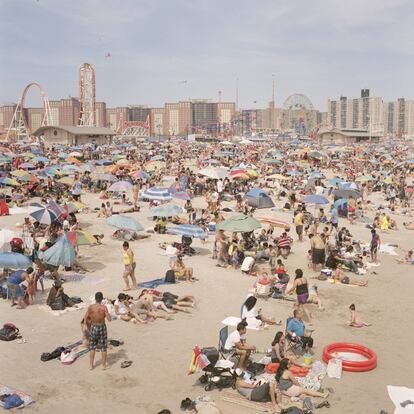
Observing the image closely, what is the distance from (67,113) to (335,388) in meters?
186

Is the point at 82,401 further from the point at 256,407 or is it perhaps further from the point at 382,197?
the point at 382,197

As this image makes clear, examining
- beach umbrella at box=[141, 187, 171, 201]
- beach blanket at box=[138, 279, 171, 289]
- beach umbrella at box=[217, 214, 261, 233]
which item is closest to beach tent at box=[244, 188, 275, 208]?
beach umbrella at box=[141, 187, 171, 201]

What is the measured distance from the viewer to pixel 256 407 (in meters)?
6.22

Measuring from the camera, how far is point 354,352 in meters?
7.94

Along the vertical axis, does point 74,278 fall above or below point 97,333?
below

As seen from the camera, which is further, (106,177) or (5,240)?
(106,177)

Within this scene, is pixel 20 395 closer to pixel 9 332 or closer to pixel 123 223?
pixel 9 332

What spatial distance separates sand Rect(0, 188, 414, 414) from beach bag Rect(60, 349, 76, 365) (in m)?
0.10

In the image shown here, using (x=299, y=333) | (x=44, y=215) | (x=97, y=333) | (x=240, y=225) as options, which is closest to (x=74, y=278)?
(x=44, y=215)

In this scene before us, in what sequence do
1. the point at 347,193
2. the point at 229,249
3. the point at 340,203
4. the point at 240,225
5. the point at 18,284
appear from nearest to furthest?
the point at 18,284 < the point at 240,225 < the point at 229,249 < the point at 340,203 < the point at 347,193

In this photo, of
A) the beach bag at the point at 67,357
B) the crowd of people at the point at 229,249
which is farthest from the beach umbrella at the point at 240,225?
the beach bag at the point at 67,357

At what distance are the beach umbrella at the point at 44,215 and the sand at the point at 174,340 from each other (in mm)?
1351

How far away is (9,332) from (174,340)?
8.53ft

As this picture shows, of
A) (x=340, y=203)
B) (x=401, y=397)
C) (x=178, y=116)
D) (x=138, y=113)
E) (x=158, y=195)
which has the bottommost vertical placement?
(x=401, y=397)
